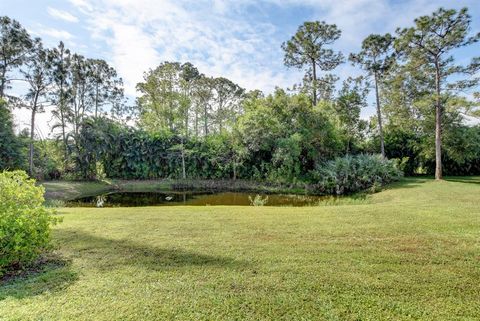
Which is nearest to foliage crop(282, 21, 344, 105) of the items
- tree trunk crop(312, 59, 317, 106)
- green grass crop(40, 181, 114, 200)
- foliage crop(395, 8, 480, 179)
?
tree trunk crop(312, 59, 317, 106)

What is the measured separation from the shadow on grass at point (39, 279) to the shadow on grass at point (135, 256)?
279mm

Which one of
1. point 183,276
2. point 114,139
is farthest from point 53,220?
point 114,139

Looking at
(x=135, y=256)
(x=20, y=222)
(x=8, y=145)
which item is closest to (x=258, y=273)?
(x=135, y=256)

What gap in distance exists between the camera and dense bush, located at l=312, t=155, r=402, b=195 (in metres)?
13.8

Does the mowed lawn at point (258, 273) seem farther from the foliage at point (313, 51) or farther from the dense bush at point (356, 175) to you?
the foliage at point (313, 51)

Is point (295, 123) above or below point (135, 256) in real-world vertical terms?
above

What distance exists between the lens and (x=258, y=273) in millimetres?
2975

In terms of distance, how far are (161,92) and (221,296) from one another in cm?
2460

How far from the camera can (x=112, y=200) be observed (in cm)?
1277

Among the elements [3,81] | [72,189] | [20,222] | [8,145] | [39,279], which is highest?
[3,81]

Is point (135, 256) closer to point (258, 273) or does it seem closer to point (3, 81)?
point (258, 273)

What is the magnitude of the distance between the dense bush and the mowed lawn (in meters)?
9.10

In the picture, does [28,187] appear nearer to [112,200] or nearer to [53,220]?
[53,220]

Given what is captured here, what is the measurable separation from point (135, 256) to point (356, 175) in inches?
512
